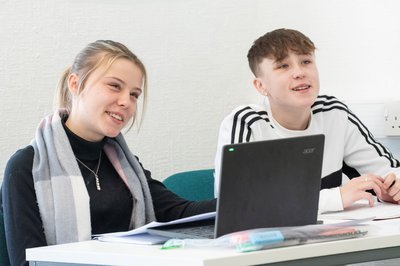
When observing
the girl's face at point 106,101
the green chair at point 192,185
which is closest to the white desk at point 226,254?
the girl's face at point 106,101

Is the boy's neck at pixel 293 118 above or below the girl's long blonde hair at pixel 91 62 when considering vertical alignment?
below

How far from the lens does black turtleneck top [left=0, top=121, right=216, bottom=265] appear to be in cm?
167

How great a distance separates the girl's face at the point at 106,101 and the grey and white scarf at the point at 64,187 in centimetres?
6

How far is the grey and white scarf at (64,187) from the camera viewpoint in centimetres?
180

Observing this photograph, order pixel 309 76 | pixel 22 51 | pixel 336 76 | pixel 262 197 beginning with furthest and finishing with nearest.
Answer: pixel 336 76
pixel 22 51
pixel 309 76
pixel 262 197

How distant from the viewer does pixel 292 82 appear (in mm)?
2289

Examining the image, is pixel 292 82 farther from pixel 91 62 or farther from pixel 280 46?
pixel 91 62

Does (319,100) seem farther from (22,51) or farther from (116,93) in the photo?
(22,51)

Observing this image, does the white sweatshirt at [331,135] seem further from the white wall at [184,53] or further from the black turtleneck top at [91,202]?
the white wall at [184,53]

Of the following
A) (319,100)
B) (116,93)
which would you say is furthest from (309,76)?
(116,93)

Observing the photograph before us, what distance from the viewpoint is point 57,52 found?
263 cm

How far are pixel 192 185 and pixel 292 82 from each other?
17.9 inches

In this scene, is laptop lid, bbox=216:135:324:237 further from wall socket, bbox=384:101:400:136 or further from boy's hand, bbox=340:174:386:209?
wall socket, bbox=384:101:400:136

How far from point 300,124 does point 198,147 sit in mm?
790
